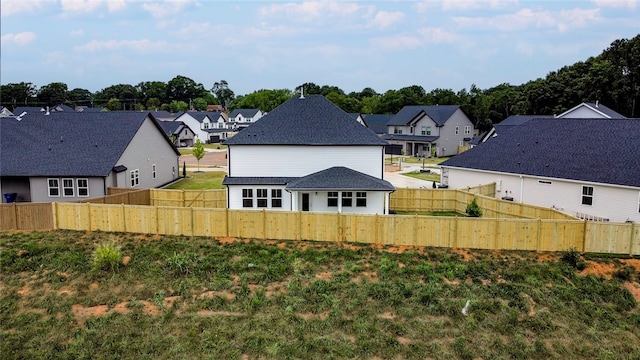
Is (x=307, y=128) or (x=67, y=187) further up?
(x=307, y=128)

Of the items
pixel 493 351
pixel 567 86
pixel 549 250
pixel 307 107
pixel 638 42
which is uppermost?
pixel 638 42

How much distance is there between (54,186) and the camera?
29641 millimetres

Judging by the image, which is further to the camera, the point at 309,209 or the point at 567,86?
the point at 567,86

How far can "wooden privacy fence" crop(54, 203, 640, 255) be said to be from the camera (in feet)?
61.5

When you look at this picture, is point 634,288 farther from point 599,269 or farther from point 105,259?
point 105,259

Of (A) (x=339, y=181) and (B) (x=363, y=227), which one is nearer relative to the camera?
(B) (x=363, y=227)

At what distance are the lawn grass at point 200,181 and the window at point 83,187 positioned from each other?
26.9 ft

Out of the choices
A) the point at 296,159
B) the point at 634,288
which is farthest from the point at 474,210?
the point at 296,159

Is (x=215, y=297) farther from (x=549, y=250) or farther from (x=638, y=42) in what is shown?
(x=638, y=42)

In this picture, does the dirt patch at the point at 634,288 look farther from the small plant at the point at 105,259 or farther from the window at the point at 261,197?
the small plant at the point at 105,259

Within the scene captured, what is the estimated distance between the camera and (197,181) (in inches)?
1618

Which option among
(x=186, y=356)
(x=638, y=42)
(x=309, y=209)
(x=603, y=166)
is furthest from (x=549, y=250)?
(x=638, y=42)

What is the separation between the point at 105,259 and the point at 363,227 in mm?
10369

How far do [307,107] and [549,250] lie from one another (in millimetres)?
16122
